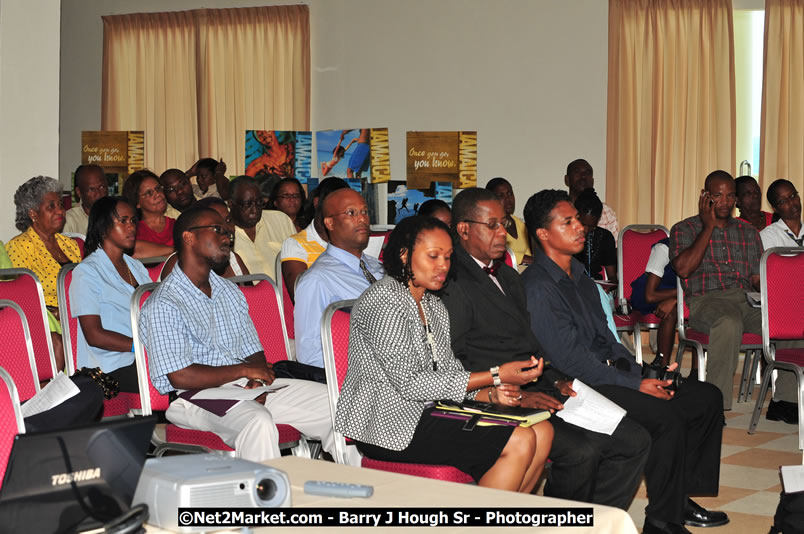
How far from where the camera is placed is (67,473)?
1570mm

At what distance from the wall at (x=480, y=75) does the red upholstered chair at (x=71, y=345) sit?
641 cm

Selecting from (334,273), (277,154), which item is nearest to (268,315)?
(334,273)

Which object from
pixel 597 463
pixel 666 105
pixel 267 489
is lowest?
pixel 597 463

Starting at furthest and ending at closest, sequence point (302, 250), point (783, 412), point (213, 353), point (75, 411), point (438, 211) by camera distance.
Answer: point (783, 412)
point (438, 211)
point (302, 250)
point (213, 353)
point (75, 411)

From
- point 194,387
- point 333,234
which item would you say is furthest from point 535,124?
point 194,387

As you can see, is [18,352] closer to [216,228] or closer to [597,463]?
[216,228]

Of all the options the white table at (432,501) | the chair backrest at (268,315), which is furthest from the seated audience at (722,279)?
the white table at (432,501)

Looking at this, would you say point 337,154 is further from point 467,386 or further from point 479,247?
point 467,386

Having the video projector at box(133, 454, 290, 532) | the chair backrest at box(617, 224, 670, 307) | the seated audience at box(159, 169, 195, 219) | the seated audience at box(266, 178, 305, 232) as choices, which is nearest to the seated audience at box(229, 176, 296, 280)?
the seated audience at box(266, 178, 305, 232)

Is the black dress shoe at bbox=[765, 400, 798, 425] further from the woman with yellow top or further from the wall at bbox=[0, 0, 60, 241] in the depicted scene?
the wall at bbox=[0, 0, 60, 241]

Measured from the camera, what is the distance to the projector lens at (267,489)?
5.86 ft

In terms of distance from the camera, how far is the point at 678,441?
356 cm

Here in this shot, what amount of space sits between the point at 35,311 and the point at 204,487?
2648mm

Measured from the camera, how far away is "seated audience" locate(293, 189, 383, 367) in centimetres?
389
